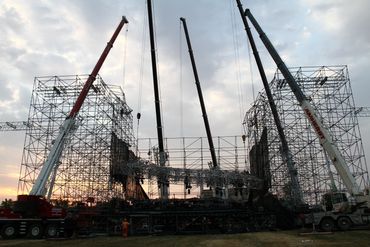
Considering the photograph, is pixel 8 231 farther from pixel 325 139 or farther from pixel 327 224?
A: pixel 325 139

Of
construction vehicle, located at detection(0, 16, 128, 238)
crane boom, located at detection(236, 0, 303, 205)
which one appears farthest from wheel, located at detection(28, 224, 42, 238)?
crane boom, located at detection(236, 0, 303, 205)

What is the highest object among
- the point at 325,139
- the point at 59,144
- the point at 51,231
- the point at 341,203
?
the point at 59,144

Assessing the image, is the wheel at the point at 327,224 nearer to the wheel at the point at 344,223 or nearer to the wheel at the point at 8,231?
the wheel at the point at 344,223

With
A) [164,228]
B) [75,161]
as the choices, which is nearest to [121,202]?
[164,228]

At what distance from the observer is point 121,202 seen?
3134cm

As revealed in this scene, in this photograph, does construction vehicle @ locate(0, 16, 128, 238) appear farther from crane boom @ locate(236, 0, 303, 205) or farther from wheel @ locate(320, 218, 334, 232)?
crane boom @ locate(236, 0, 303, 205)

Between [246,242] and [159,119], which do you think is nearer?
[246,242]

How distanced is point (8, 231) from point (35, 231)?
169 centimetres

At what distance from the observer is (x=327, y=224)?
81.7 ft

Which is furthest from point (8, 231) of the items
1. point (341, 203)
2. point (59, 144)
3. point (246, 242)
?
point (341, 203)

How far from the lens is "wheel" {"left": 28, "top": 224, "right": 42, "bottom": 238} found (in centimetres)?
2517

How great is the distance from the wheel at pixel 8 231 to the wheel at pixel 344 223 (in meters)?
21.3

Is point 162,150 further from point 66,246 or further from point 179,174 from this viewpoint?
point 66,246

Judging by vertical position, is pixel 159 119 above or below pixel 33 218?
above
